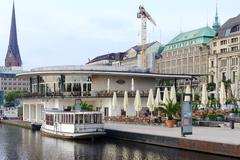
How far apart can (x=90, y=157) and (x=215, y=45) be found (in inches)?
4660

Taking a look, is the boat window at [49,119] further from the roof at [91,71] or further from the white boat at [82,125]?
the roof at [91,71]

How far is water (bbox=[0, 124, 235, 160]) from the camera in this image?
1305 inches

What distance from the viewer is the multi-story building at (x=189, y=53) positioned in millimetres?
157875

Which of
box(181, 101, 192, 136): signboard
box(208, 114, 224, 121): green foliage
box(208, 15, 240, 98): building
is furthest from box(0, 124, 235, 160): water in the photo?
box(208, 15, 240, 98): building

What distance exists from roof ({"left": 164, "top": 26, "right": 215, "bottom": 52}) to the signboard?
401ft

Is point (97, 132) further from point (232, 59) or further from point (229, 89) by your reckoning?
point (232, 59)

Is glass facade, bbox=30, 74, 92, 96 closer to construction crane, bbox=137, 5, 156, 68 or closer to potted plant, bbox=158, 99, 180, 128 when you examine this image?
potted plant, bbox=158, 99, 180, 128

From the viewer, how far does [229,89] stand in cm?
12850

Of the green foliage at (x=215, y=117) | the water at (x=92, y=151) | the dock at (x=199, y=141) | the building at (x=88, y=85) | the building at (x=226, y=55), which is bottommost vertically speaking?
the water at (x=92, y=151)

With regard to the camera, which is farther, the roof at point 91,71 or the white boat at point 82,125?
the roof at point 91,71

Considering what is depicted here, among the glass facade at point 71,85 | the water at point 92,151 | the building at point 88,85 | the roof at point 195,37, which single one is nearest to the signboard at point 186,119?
the water at point 92,151

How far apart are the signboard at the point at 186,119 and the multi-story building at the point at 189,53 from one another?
388 ft

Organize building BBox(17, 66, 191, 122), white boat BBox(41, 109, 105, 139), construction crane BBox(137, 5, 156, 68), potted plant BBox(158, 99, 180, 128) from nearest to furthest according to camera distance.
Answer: white boat BBox(41, 109, 105, 139) → potted plant BBox(158, 99, 180, 128) → building BBox(17, 66, 191, 122) → construction crane BBox(137, 5, 156, 68)

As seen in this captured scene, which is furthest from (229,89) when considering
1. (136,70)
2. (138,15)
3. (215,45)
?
(138,15)
